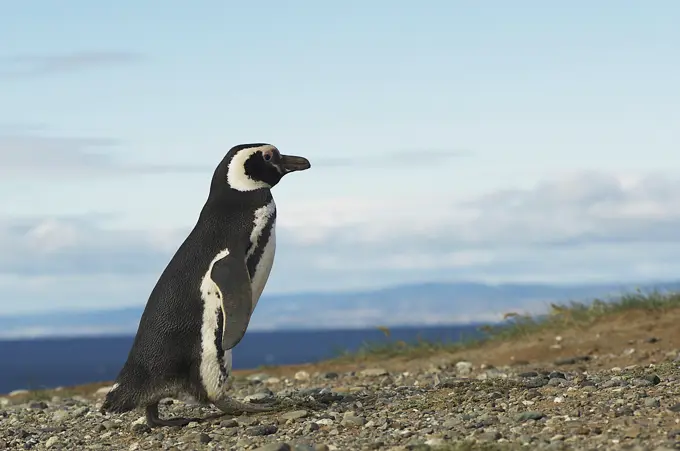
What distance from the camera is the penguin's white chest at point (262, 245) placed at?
7.95m

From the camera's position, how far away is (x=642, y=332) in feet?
43.1

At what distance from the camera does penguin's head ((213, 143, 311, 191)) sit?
816cm

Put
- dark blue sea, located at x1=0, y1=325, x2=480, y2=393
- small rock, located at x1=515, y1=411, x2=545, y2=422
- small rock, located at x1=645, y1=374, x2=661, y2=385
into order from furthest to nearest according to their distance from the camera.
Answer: dark blue sea, located at x1=0, y1=325, x2=480, y2=393 → small rock, located at x1=645, y1=374, x2=661, y2=385 → small rock, located at x1=515, y1=411, x2=545, y2=422

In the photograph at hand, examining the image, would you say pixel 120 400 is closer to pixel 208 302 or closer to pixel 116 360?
pixel 208 302

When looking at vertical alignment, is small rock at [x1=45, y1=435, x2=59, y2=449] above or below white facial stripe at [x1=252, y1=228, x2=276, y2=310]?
below

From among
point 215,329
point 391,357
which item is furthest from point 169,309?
point 391,357

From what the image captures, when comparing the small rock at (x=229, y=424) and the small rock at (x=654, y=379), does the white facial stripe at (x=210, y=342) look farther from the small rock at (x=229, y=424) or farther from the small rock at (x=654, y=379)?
the small rock at (x=654, y=379)

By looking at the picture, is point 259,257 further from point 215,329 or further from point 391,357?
point 391,357

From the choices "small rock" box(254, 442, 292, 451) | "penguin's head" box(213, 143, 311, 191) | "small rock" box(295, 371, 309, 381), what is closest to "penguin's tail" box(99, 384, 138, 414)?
"small rock" box(254, 442, 292, 451)

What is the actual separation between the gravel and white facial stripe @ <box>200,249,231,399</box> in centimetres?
36

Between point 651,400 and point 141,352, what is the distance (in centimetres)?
361

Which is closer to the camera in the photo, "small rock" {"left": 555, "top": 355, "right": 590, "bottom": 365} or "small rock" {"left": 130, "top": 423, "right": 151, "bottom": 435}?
"small rock" {"left": 130, "top": 423, "right": 151, "bottom": 435}

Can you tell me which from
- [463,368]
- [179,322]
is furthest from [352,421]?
[463,368]

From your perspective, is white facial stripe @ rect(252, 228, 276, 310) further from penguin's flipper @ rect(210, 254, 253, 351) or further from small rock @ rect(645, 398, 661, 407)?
small rock @ rect(645, 398, 661, 407)
